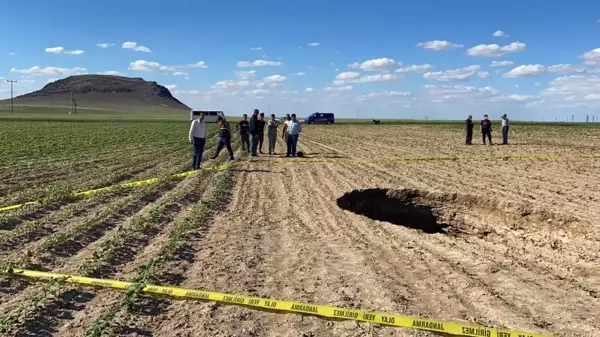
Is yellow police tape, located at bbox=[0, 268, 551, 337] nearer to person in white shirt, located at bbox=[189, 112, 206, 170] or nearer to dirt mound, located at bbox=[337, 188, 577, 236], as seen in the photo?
dirt mound, located at bbox=[337, 188, 577, 236]

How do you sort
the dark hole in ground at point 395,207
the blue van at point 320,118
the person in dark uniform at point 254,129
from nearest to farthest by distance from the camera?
1. the dark hole in ground at point 395,207
2. the person in dark uniform at point 254,129
3. the blue van at point 320,118

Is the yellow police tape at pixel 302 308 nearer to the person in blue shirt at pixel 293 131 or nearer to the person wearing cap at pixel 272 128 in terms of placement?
the person in blue shirt at pixel 293 131

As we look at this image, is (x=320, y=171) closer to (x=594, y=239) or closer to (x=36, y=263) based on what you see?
(x=594, y=239)

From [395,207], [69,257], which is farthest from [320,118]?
[69,257]

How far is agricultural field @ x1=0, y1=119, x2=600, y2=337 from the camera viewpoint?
4465 millimetres

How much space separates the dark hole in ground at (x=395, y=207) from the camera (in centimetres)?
1111

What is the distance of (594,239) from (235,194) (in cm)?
658

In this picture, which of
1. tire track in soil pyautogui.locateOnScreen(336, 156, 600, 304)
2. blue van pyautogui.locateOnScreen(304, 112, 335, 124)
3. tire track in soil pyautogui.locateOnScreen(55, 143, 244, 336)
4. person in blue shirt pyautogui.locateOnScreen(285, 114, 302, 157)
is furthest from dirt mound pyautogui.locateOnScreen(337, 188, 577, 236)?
blue van pyautogui.locateOnScreen(304, 112, 335, 124)

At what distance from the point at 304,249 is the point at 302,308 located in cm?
215

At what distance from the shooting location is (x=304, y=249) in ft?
22.1

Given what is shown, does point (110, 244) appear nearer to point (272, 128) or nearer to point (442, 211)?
point (442, 211)

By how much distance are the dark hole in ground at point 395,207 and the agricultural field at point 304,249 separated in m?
0.03

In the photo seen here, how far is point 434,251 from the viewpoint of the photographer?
22.3 ft

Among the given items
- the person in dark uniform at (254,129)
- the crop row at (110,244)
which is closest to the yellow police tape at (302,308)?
the crop row at (110,244)
